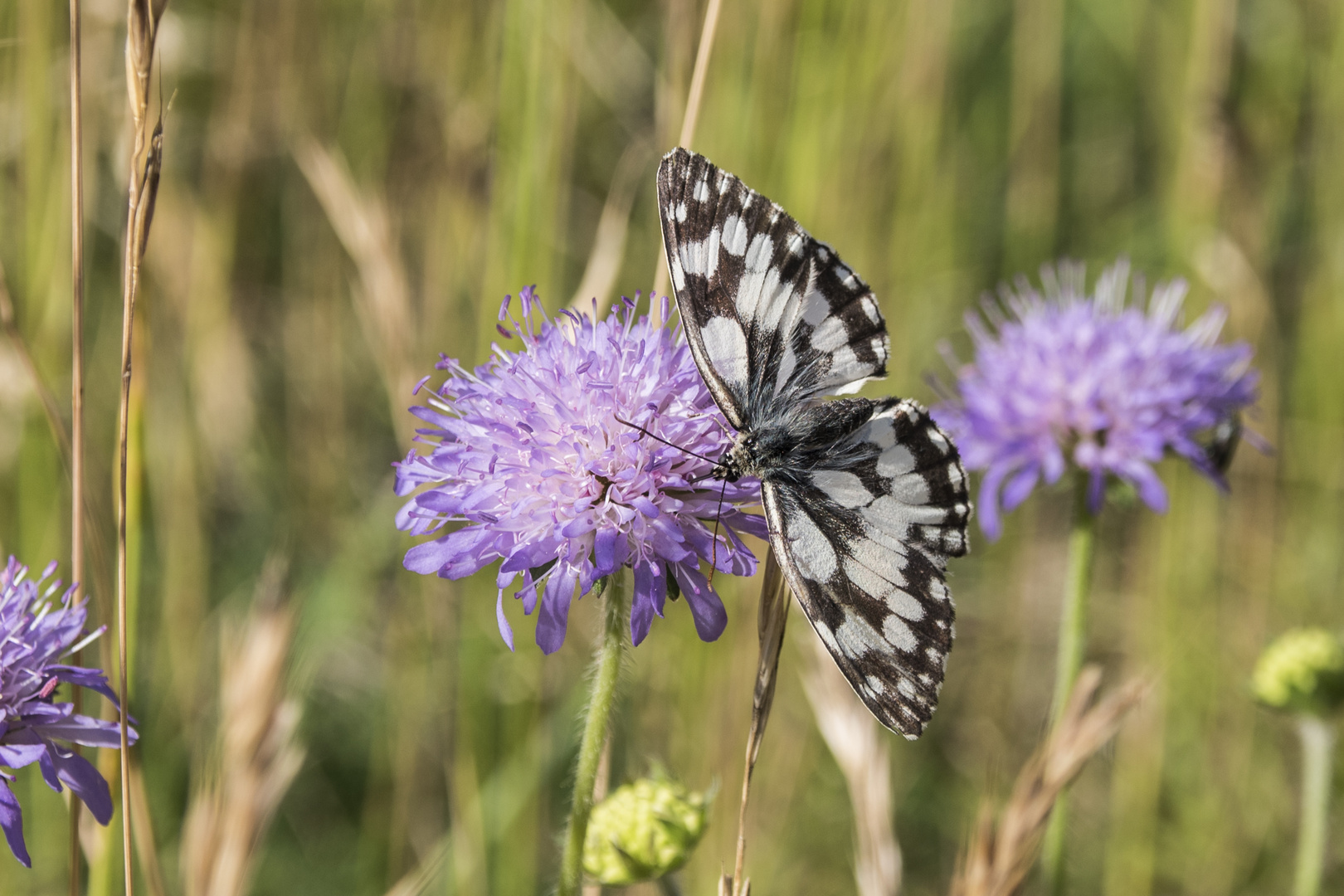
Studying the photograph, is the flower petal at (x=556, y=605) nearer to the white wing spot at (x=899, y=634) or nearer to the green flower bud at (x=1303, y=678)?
the white wing spot at (x=899, y=634)

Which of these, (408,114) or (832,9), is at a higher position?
(832,9)

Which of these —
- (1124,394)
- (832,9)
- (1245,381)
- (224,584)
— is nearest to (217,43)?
(224,584)

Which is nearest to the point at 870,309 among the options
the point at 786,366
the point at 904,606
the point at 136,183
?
the point at 786,366

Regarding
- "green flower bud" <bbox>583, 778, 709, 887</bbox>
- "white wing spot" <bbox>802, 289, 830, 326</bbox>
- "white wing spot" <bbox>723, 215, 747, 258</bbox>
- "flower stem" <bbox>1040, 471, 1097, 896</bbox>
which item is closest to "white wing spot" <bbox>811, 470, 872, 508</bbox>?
"white wing spot" <bbox>802, 289, 830, 326</bbox>

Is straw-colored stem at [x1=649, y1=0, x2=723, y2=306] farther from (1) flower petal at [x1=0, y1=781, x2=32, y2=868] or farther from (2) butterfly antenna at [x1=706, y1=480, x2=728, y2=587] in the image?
(1) flower petal at [x1=0, y1=781, x2=32, y2=868]

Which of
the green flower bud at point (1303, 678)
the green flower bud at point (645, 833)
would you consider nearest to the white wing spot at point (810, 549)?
the green flower bud at point (645, 833)

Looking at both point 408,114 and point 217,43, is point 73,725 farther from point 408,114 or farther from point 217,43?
point 217,43
